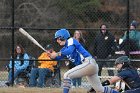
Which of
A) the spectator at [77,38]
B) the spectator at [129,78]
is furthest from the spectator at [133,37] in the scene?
the spectator at [129,78]

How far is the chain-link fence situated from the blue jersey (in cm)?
320

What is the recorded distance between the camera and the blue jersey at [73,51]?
1216 centimetres

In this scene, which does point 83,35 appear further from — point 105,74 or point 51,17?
point 51,17

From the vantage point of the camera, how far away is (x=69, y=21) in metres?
18.4

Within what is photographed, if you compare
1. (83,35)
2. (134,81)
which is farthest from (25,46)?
(134,81)

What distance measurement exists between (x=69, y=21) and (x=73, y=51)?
608cm

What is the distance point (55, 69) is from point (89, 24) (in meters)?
2.80

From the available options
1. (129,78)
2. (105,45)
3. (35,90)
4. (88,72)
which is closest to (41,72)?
(35,90)

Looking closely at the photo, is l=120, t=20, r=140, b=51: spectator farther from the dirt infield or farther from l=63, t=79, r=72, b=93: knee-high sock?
l=63, t=79, r=72, b=93: knee-high sock

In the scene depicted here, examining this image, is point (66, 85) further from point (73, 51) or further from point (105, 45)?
point (105, 45)

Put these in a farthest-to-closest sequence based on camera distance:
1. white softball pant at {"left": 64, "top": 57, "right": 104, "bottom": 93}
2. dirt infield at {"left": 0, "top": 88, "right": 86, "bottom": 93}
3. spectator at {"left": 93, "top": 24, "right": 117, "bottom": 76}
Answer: spectator at {"left": 93, "top": 24, "right": 117, "bottom": 76} < dirt infield at {"left": 0, "top": 88, "right": 86, "bottom": 93} < white softball pant at {"left": 64, "top": 57, "right": 104, "bottom": 93}

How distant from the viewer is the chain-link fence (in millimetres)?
16156

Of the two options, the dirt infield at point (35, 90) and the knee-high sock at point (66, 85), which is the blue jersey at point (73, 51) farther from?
the dirt infield at point (35, 90)

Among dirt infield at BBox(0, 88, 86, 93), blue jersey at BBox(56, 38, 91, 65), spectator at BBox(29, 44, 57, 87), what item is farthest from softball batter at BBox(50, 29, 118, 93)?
spectator at BBox(29, 44, 57, 87)
